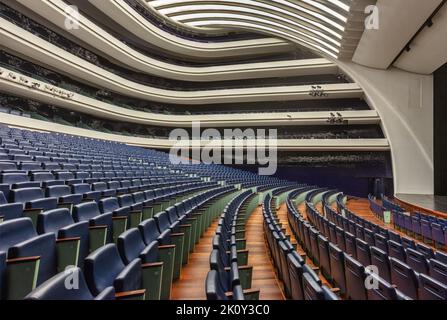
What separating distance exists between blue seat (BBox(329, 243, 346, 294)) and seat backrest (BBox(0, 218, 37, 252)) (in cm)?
186

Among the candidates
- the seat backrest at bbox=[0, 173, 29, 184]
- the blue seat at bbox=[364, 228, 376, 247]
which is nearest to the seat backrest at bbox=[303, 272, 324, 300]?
the blue seat at bbox=[364, 228, 376, 247]

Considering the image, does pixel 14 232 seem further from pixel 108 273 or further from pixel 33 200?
pixel 33 200

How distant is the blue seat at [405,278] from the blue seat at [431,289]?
5 centimetres

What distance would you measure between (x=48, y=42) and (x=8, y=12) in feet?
4.43

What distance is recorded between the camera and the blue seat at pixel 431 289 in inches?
63.8

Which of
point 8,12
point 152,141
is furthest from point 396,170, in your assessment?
point 8,12

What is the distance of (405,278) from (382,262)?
0.31 m

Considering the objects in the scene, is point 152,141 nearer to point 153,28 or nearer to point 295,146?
point 153,28

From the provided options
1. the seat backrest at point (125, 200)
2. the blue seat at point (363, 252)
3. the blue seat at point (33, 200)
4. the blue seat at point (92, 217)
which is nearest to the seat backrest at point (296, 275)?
the blue seat at point (363, 252)

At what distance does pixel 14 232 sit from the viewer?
5.48 ft

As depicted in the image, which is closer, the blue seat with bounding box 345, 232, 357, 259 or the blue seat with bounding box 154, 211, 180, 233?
the blue seat with bounding box 154, 211, 180, 233

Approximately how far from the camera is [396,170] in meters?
11.4

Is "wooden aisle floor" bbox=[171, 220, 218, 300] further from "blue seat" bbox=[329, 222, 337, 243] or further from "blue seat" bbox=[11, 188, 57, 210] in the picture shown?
"blue seat" bbox=[329, 222, 337, 243]

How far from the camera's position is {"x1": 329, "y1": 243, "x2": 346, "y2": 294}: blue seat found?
207 cm
